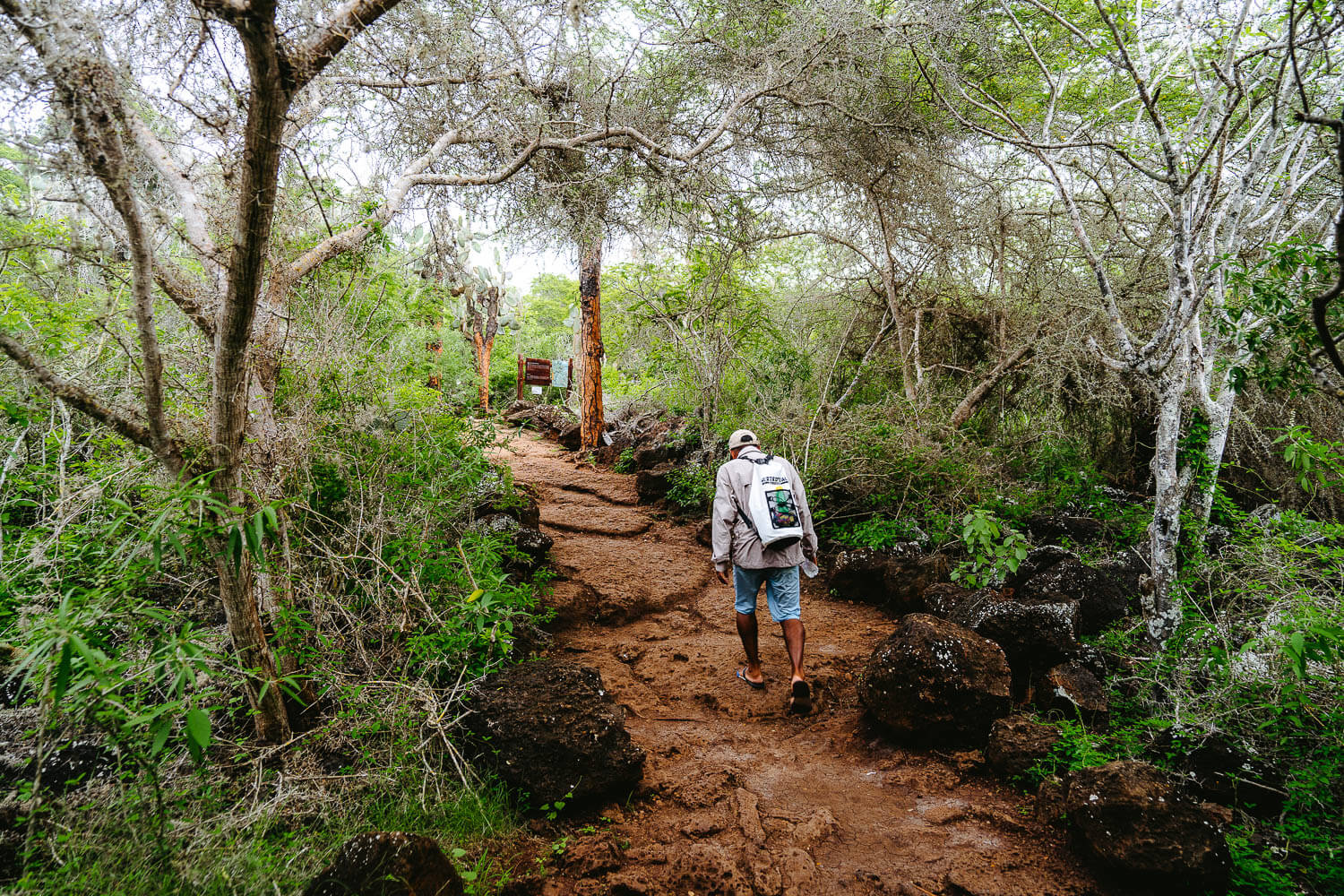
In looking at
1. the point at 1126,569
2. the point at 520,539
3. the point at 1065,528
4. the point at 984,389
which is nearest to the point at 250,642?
the point at 520,539

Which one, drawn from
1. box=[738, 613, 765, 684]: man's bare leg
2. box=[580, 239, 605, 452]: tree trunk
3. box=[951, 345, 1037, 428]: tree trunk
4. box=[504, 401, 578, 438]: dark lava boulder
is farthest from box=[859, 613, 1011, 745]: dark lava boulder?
box=[504, 401, 578, 438]: dark lava boulder

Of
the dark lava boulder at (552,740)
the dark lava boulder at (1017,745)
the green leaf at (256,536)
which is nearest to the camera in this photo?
the green leaf at (256,536)

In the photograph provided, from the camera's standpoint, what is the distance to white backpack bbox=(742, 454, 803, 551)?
4.34 metres

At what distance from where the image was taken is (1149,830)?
8.24 ft

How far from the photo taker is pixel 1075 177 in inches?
283

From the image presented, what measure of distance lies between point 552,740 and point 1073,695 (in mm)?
3199

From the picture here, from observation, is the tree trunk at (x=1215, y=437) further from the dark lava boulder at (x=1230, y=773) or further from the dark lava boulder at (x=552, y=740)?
the dark lava boulder at (x=552, y=740)

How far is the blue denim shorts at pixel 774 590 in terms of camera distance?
446 centimetres

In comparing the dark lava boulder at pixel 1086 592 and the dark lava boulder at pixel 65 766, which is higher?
the dark lava boulder at pixel 1086 592

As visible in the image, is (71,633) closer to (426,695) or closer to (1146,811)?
(426,695)

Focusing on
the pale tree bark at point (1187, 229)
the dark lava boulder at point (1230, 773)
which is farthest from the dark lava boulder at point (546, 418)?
the dark lava boulder at point (1230, 773)

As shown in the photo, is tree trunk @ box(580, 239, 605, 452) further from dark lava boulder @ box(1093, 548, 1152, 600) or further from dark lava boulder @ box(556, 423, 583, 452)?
dark lava boulder @ box(1093, 548, 1152, 600)

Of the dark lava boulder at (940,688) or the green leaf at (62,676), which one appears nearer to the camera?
the green leaf at (62,676)

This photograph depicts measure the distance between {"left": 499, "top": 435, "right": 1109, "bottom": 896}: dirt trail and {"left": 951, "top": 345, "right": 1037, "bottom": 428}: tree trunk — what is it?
3162 mm
